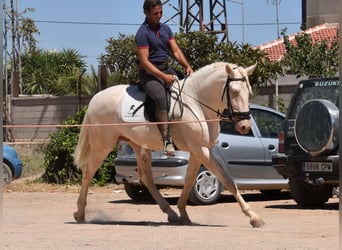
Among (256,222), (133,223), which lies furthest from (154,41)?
(256,222)

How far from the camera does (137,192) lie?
1717 centimetres

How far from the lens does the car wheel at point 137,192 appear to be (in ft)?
56.0

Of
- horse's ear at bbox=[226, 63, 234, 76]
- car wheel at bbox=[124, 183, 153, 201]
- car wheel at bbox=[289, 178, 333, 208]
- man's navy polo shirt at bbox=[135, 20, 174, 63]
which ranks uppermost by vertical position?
man's navy polo shirt at bbox=[135, 20, 174, 63]

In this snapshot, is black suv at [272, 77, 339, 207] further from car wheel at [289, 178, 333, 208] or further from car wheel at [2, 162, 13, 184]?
car wheel at [2, 162, 13, 184]

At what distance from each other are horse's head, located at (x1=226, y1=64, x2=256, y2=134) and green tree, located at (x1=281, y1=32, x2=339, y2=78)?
12.6 metres

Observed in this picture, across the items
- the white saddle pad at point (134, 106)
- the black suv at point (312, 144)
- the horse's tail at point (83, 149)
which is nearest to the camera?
the white saddle pad at point (134, 106)

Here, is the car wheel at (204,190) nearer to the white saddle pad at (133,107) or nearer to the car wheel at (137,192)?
the car wheel at (137,192)

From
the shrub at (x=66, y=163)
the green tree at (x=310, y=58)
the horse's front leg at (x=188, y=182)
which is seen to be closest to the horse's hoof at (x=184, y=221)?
the horse's front leg at (x=188, y=182)

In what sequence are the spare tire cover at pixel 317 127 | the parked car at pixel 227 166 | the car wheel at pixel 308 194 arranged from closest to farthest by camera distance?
the spare tire cover at pixel 317 127 → the car wheel at pixel 308 194 → the parked car at pixel 227 166

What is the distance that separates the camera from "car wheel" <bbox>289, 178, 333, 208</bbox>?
1523 centimetres

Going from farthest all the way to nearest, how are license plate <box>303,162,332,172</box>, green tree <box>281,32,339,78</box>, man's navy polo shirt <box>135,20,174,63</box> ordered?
green tree <box>281,32,339,78</box> < license plate <box>303,162,332,172</box> < man's navy polo shirt <box>135,20,174,63</box>

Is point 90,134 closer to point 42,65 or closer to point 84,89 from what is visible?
point 84,89

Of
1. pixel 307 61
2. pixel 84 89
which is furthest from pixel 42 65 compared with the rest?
pixel 307 61

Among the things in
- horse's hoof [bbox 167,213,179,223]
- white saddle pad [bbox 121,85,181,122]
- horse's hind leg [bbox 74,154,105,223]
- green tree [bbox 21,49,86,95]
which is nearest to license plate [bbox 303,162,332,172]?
horse's hoof [bbox 167,213,179,223]
